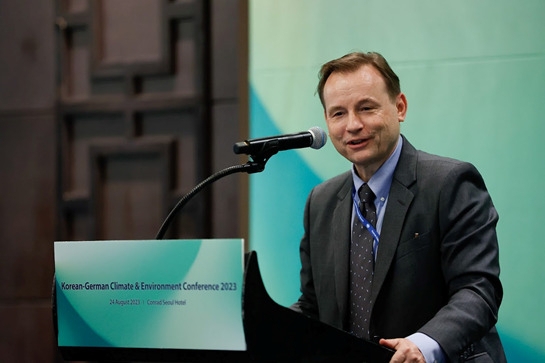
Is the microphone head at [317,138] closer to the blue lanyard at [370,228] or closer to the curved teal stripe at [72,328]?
the blue lanyard at [370,228]

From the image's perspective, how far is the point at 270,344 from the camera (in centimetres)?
157

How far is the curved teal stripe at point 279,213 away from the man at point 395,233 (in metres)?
1.13

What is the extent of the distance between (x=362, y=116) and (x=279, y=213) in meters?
1.38

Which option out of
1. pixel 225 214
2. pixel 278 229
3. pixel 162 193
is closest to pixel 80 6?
pixel 162 193

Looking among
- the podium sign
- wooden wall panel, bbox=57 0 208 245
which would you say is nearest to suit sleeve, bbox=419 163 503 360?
the podium sign

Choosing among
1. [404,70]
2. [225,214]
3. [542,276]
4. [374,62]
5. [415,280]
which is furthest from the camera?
[225,214]

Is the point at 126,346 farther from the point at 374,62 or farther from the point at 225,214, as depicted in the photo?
the point at 225,214

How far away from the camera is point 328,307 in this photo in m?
2.26

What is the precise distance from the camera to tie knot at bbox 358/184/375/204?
2260 millimetres

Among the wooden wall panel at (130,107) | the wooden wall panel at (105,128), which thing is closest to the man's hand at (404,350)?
the wooden wall panel at (105,128)

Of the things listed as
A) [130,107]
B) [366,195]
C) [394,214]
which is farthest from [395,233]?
[130,107]

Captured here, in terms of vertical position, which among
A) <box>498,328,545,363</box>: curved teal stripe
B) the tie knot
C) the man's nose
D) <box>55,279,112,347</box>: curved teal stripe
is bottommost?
<box>498,328,545,363</box>: curved teal stripe

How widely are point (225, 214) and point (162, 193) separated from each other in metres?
0.36

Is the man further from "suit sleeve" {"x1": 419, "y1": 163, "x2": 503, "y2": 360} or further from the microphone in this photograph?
the microphone
